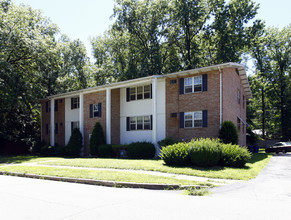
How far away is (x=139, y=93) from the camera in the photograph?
24.7 meters

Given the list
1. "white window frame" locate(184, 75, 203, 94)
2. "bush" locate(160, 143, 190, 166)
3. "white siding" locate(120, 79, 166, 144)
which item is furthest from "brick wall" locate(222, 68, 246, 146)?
"bush" locate(160, 143, 190, 166)

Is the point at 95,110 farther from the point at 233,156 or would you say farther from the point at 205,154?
the point at 233,156

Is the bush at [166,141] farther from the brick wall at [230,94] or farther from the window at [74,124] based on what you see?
the window at [74,124]

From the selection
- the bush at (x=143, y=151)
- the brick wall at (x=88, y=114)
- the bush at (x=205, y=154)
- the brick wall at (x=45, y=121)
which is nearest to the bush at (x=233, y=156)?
the bush at (x=205, y=154)

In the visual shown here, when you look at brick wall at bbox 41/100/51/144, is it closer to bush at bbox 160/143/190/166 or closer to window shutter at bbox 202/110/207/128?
window shutter at bbox 202/110/207/128

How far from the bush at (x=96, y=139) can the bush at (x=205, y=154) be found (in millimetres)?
11768

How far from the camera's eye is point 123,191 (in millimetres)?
8969

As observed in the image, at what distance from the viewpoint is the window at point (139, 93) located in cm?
2406

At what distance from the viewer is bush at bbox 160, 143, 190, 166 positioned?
14422mm

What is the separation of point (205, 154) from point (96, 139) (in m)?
12.7

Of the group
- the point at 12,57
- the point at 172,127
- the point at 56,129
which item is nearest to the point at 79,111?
the point at 56,129

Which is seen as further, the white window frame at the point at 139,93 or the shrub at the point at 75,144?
the shrub at the point at 75,144

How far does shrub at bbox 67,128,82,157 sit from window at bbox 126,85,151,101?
19.2 ft

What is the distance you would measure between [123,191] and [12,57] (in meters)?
24.5
